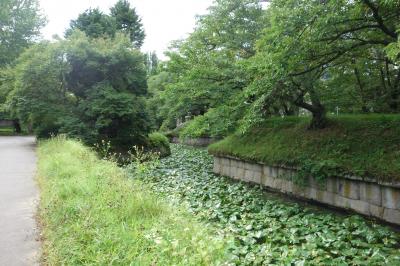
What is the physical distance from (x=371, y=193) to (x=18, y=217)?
6.34m

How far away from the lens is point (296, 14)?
5.77 m

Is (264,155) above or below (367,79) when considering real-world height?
below

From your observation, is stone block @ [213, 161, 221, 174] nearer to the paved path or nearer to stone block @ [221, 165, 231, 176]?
stone block @ [221, 165, 231, 176]

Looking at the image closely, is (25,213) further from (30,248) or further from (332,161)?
(332,161)

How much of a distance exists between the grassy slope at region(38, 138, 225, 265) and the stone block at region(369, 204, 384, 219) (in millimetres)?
3855

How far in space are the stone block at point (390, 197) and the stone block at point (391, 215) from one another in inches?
2.9

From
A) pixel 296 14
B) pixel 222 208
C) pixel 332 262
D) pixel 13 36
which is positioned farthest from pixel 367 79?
pixel 13 36

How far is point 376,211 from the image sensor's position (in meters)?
6.32

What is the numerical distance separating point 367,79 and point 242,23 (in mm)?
4498

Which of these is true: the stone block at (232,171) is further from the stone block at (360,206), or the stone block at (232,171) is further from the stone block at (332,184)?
the stone block at (360,206)

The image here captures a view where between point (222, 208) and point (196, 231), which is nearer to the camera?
point (196, 231)

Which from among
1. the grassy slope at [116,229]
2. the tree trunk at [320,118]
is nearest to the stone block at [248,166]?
the tree trunk at [320,118]

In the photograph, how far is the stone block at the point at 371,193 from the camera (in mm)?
6324

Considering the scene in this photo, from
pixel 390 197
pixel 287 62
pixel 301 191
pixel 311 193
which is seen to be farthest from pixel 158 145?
pixel 390 197
